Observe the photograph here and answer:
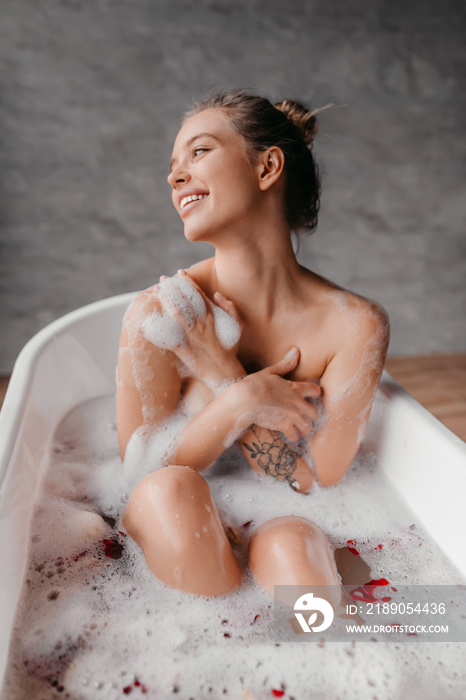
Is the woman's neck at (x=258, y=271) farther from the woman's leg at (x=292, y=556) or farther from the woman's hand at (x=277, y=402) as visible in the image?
the woman's leg at (x=292, y=556)

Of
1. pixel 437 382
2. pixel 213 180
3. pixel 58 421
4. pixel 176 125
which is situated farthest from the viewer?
pixel 437 382

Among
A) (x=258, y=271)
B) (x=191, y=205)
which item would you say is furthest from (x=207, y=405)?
(x=191, y=205)

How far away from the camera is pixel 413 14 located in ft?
8.69

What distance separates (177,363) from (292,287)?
0.32m

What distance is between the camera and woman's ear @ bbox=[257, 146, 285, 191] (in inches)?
46.2

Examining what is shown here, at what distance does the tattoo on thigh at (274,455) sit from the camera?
4.17 feet

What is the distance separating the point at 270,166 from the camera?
1.18m

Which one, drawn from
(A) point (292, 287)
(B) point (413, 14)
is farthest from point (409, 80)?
(A) point (292, 287)

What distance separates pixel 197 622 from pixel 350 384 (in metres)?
0.59

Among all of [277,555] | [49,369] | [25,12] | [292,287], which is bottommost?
[277,555]

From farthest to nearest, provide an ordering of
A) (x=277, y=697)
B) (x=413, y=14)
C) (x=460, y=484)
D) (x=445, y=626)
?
(x=413, y=14) → (x=460, y=484) → (x=445, y=626) → (x=277, y=697)

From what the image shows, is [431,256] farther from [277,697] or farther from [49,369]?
[277,697]

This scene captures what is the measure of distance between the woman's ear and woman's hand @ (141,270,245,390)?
0.88ft

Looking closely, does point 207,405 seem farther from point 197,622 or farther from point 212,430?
point 197,622
